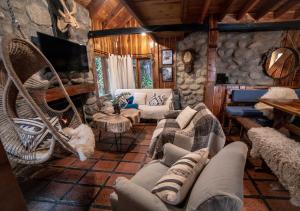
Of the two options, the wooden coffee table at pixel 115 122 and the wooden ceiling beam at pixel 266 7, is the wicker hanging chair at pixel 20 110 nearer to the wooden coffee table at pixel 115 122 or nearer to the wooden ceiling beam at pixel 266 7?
the wooden coffee table at pixel 115 122

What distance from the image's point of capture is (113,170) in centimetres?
218

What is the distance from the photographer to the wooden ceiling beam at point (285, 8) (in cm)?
286

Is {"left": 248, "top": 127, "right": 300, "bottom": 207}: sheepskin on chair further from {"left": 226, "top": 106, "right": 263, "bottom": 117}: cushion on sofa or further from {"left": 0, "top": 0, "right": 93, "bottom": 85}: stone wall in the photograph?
{"left": 0, "top": 0, "right": 93, "bottom": 85}: stone wall

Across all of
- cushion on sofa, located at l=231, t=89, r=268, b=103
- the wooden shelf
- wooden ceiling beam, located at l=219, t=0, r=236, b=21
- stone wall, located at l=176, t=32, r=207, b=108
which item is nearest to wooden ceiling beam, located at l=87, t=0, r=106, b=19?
the wooden shelf

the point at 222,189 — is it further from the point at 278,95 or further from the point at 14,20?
the point at 14,20

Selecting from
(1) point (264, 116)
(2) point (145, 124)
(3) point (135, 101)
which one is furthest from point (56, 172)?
(1) point (264, 116)

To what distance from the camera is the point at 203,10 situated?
115 inches

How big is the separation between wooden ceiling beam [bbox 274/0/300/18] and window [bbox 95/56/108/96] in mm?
4556

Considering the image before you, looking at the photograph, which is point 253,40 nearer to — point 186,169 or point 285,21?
point 285,21

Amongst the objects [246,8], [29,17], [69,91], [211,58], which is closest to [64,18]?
[29,17]

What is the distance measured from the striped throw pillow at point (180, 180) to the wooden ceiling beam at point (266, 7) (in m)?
3.31

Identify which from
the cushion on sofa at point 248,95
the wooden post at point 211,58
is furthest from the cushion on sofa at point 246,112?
the wooden post at point 211,58

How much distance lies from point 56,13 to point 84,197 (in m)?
3.08

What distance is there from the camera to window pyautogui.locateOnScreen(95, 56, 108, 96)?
5031mm
